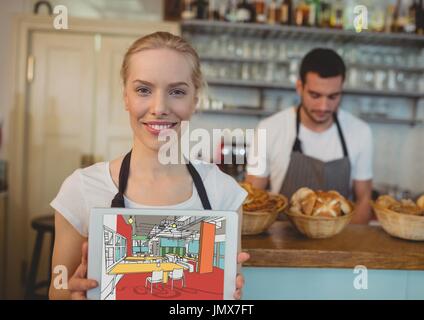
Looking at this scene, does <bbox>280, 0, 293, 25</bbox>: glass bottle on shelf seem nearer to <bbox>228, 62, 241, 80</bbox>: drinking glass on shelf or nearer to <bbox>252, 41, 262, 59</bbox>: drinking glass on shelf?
<bbox>252, 41, 262, 59</bbox>: drinking glass on shelf

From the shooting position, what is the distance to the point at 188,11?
2701 mm

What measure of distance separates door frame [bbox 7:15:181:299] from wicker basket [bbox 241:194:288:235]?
5.84 ft

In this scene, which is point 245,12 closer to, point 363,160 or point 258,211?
point 363,160

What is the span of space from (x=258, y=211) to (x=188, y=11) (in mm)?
1777

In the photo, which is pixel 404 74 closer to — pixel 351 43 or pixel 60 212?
pixel 351 43

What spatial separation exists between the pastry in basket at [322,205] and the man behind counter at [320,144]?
66cm

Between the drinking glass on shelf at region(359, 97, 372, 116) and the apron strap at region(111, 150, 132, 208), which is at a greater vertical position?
the drinking glass on shelf at region(359, 97, 372, 116)

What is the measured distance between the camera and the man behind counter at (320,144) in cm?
193

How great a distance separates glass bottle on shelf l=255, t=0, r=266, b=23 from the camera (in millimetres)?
2693

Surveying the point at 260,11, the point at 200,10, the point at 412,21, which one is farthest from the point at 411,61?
the point at 200,10

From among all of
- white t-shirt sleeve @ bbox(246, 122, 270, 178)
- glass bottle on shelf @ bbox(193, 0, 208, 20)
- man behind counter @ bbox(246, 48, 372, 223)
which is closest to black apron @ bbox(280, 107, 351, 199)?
man behind counter @ bbox(246, 48, 372, 223)

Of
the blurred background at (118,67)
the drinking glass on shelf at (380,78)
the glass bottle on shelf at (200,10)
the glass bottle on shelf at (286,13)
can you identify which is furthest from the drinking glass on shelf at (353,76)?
the glass bottle on shelf at (200,10)

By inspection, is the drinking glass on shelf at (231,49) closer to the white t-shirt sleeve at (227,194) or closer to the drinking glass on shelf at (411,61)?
the drinking glass on shelf at (411,61)
